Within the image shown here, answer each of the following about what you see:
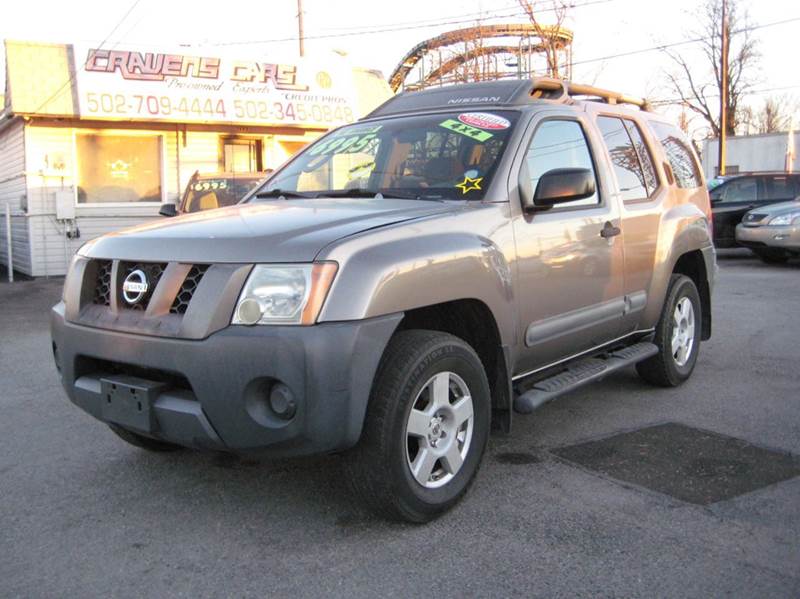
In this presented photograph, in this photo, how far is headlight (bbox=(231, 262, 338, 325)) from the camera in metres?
2.86

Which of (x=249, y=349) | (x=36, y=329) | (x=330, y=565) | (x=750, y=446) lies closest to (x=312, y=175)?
(x=249, y=349)

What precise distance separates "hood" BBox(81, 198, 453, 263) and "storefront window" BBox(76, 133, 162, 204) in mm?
11936

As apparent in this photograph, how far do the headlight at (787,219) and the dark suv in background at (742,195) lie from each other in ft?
5.73

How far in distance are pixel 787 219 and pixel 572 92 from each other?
32.4ft

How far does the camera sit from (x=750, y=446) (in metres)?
4.32

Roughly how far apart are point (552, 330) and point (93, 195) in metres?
12.7

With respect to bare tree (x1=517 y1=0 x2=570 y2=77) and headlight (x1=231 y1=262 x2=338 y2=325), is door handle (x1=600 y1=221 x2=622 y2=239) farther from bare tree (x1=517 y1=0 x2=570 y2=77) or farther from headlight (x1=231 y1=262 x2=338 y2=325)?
bare tree (x1=517 y1=0 x2=570 y2=77)

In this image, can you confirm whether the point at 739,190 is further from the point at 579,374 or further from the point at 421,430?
the point at 421,430

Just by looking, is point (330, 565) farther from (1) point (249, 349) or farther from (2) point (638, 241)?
(2) point (638, 241)

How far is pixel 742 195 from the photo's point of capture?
51.0 feet

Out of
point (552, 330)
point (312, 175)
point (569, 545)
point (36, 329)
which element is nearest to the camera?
point (569, 545)

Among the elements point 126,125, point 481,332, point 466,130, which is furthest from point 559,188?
point 126,125

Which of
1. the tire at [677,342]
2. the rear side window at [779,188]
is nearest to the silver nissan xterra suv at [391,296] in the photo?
the tire at [677,342]

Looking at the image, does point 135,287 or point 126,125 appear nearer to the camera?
point 135,287
